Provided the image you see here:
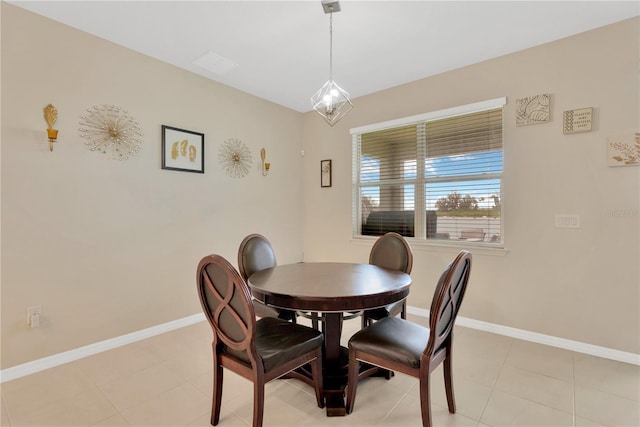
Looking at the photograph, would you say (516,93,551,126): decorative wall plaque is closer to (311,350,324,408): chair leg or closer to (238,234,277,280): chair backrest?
(238,234,277,280): chair backrest

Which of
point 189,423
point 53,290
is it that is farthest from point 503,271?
point 53,290

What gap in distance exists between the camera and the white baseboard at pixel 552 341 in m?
2.41

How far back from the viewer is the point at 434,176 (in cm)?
343

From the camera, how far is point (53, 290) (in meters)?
2.38

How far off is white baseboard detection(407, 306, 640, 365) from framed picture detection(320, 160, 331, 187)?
2.09 m

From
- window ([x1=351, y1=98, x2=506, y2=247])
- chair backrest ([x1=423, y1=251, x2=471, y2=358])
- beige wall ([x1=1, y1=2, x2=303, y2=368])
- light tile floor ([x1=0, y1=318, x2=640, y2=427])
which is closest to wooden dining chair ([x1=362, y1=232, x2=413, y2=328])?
light tile floor ([x1=0, y1=318, x2=640, y2=427])

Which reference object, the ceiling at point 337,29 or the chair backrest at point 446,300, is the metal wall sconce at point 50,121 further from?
the chair backrest at point 446,300

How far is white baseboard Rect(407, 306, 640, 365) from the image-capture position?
7.90 feet

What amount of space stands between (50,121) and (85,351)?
1.82 metres

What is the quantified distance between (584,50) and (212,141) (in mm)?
3513

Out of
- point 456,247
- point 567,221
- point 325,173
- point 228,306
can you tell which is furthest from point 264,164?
point 567,221

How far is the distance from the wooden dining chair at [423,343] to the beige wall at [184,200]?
158cm

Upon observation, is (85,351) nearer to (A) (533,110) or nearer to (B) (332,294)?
(B) (332,294)

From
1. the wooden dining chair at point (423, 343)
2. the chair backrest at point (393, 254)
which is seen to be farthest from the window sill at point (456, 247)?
the wooden dining chair at point (423, 343)
